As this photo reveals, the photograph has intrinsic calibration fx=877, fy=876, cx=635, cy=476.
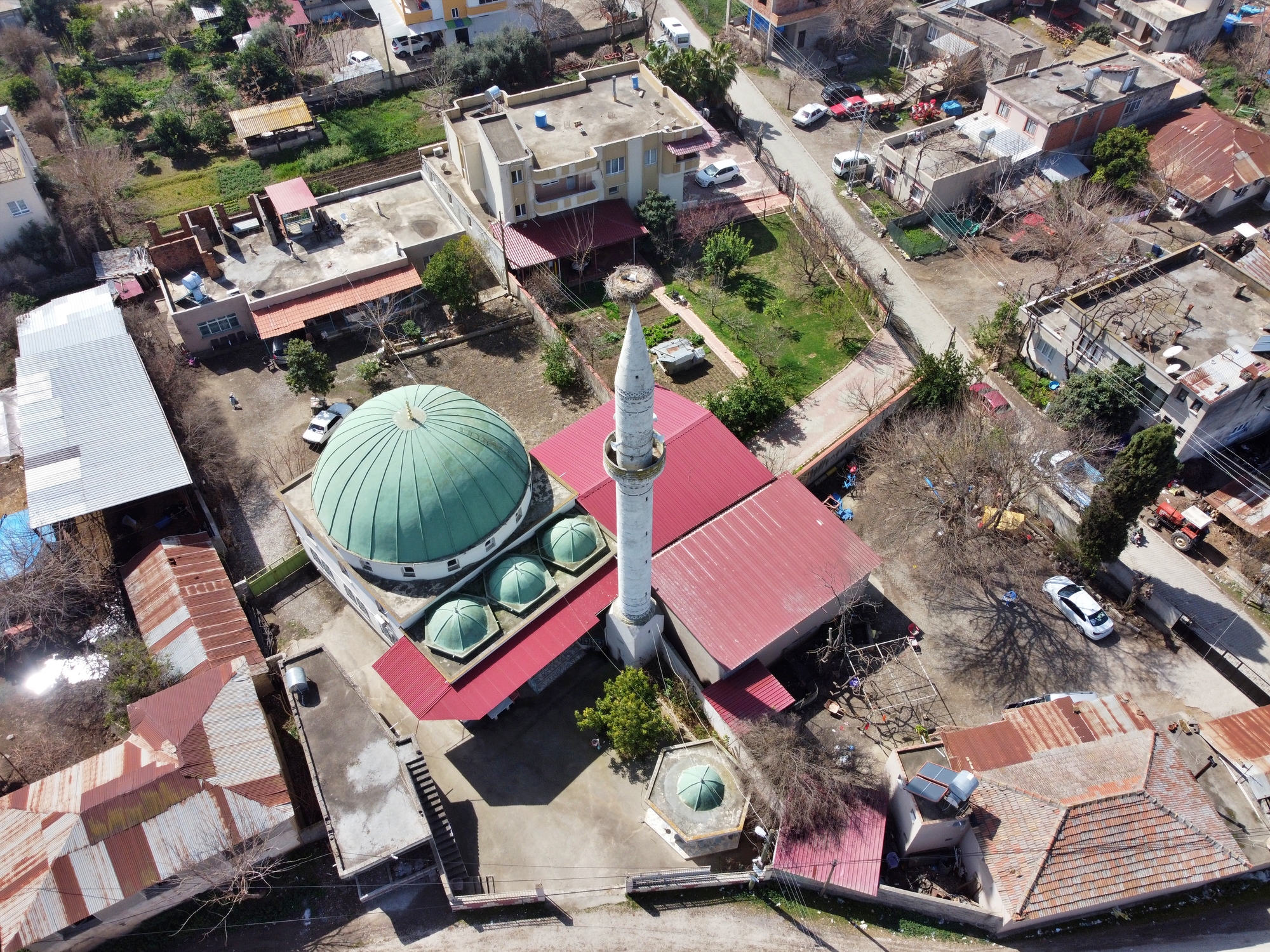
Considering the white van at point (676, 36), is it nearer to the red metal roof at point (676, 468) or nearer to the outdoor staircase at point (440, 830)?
the red metal roof at point (676, 468)

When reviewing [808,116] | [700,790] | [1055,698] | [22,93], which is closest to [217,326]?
[22,93]

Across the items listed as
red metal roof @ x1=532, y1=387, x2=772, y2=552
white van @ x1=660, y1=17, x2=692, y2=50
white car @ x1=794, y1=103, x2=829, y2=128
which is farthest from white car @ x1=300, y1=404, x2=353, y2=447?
white van @ x1=660, y1=17, x2=692, y2=50

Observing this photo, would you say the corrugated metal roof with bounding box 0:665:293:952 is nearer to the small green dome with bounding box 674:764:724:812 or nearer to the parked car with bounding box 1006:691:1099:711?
the small green dome with bounding box 674:764:724:812

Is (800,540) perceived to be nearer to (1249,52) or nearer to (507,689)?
(507,689)

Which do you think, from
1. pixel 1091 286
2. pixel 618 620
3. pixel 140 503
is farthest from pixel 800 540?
pixel 140 503

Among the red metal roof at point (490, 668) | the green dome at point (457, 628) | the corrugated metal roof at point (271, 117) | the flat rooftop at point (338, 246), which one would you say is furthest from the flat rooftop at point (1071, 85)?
the corrugated metal roof at point (271, 117)

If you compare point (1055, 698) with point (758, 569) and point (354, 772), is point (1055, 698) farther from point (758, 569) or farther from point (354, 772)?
point (354, 772)

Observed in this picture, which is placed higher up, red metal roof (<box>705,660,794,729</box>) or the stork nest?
the stork nest
